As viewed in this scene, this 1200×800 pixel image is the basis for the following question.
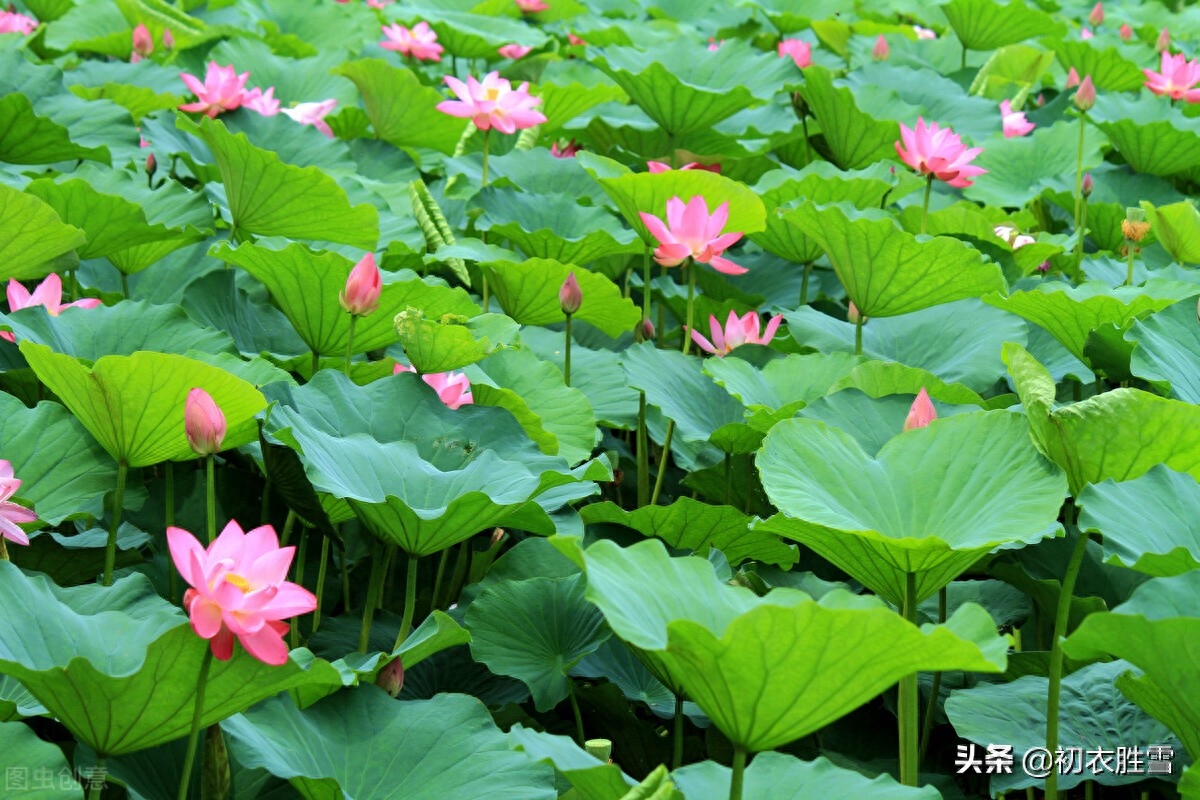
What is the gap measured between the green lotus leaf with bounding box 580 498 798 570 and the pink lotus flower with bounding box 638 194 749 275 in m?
0.44

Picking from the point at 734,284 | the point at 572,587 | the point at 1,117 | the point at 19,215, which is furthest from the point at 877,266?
the point at 1,117

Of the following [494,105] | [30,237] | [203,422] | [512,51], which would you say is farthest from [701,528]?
[512,51]

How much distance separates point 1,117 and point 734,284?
1211mm

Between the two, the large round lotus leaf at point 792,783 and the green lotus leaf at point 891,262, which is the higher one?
the green lotus leaf at point 891,262

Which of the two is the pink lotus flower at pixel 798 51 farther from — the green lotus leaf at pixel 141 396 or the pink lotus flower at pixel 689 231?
the green lotus leaf at pixel 141 396

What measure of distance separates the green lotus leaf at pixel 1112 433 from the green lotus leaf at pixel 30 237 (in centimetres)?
116

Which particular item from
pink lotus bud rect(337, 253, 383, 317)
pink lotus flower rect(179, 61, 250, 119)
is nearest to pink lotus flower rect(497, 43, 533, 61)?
pink lotus flower rect(179, 61, 250, 119)

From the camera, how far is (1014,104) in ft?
9.81

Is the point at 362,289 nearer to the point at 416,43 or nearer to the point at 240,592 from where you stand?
the point at 240,592

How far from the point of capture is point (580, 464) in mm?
1702

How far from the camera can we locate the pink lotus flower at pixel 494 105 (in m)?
2.15

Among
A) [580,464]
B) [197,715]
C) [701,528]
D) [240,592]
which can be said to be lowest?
[580,464]

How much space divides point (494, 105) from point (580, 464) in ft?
2.50

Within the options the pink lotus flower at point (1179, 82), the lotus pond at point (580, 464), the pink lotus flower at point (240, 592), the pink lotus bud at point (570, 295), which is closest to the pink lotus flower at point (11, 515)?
the lotus pond at point (580, 464)
